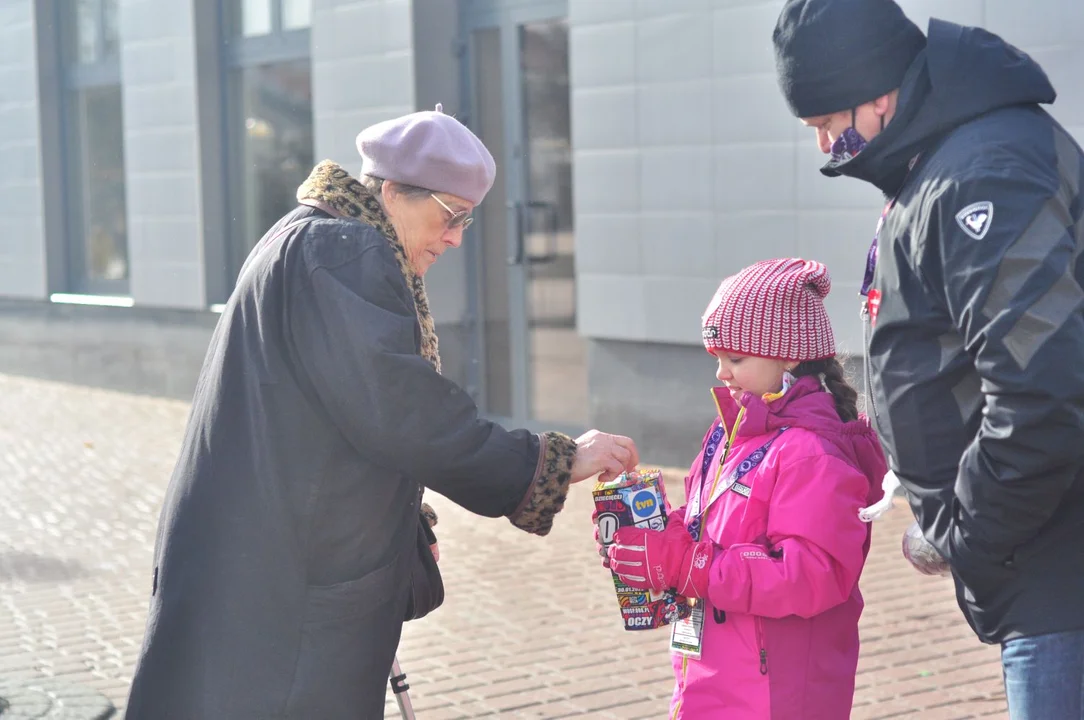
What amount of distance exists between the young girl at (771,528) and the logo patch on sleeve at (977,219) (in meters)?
0.77

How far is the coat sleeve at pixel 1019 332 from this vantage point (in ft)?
7.13

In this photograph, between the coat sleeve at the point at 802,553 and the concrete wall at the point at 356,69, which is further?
the concrete wall at the point at 356,69

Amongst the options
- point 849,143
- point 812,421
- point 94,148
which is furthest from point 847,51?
point 94,148

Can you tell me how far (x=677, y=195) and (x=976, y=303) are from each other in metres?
6.54

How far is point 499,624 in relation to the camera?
19.5 ft

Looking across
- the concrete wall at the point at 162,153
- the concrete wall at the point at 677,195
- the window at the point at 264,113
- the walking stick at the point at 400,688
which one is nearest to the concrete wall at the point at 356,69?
the window at the point at 264,113

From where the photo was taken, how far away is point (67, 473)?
9.69 m

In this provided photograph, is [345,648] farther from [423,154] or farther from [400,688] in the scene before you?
[423,154]

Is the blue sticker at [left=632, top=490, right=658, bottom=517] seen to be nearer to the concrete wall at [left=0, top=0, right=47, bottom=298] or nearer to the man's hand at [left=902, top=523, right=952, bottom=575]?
the man's hand at [left=902, top=523, right=952, bottom=575]

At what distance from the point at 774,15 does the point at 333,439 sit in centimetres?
597

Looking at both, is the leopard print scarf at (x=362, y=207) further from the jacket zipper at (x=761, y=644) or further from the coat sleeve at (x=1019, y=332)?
the coat sleeve at (x=1019, y=332)

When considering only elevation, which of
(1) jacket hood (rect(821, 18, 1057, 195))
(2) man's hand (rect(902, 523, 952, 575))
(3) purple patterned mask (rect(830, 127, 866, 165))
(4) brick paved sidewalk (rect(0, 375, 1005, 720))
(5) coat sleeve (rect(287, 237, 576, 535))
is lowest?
(4) brick paved sidewalk (rect(0, 375, 1005, 720))

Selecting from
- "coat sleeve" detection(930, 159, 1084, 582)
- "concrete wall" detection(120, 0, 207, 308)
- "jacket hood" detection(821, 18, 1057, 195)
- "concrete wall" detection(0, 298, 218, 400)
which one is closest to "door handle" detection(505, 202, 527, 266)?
"concrete wall" detection(0, 298, 218, 400)

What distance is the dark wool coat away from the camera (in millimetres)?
2664
